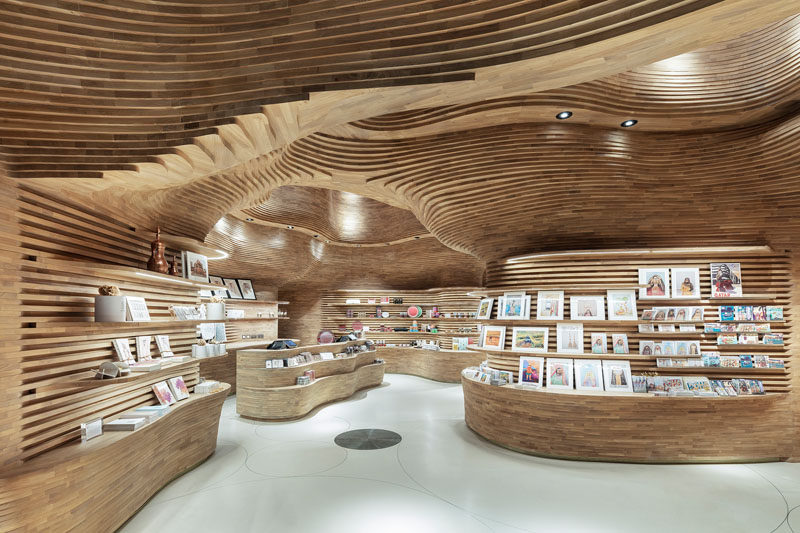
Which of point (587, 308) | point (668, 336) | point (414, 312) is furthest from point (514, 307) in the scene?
point (414, 312)

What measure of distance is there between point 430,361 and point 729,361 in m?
8.21

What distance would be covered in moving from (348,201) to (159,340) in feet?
24.7

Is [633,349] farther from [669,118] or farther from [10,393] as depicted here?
[10,393]

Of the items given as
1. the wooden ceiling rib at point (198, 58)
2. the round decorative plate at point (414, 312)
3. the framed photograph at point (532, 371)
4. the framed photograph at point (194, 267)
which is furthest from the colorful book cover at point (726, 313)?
the round decorative plate at point (414, 312)

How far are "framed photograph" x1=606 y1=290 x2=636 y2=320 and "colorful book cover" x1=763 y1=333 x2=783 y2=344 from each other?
1649 mm

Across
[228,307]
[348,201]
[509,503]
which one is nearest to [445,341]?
[348,201]

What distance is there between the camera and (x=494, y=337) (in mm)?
6434

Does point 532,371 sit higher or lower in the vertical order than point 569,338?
lower

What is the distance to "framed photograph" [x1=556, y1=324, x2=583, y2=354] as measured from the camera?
18.7 feet

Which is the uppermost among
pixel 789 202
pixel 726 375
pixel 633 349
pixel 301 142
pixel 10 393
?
pixel 301 142

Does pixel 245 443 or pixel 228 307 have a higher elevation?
pixel 228 307

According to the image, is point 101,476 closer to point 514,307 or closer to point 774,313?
point 514,307

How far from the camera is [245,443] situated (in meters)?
5.97

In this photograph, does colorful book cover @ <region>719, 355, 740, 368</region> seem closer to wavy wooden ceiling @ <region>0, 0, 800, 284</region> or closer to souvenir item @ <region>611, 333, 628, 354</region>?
souvenir item @ <region>611, 333, 628, 354</region>
